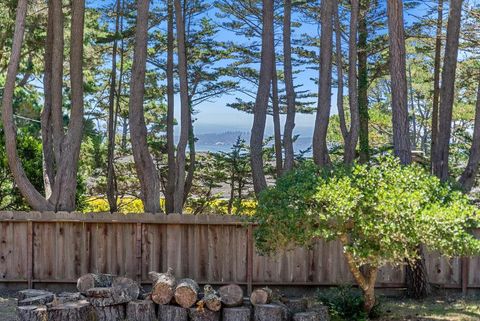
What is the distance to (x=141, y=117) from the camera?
930 centimetres

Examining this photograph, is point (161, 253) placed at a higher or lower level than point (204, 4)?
lower

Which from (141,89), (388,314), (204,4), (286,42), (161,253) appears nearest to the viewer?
(388,314)

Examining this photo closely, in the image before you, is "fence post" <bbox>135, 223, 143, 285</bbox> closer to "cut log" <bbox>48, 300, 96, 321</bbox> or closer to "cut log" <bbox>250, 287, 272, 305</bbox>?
"cut log" <bbox>48, 300, 96, 321</bbox>

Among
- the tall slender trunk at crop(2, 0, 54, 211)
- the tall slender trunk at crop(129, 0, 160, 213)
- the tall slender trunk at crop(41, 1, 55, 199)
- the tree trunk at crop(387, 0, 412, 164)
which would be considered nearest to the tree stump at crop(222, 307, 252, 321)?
the tree trunk at crop(387, 0, 412, 164)

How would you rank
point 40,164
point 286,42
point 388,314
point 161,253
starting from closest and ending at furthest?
point 388,314
point 161,253
point 40,164
point 286,42

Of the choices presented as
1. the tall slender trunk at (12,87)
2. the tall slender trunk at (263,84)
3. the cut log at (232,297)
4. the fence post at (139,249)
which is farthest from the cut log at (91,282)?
the tall slender trunk at (263,84)

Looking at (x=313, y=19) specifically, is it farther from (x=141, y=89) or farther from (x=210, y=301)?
(x=210, y=301)

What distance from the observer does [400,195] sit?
211 inches

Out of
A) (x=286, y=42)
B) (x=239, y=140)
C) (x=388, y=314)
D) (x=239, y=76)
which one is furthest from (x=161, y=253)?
(x=239, y=76)

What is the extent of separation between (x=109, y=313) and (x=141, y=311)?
39cm

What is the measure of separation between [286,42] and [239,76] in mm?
4619

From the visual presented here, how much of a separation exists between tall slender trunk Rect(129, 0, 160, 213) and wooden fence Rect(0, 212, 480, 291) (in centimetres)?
116

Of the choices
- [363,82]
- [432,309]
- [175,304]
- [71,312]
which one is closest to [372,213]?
[175,304]

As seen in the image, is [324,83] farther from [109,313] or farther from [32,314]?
[32,314]
